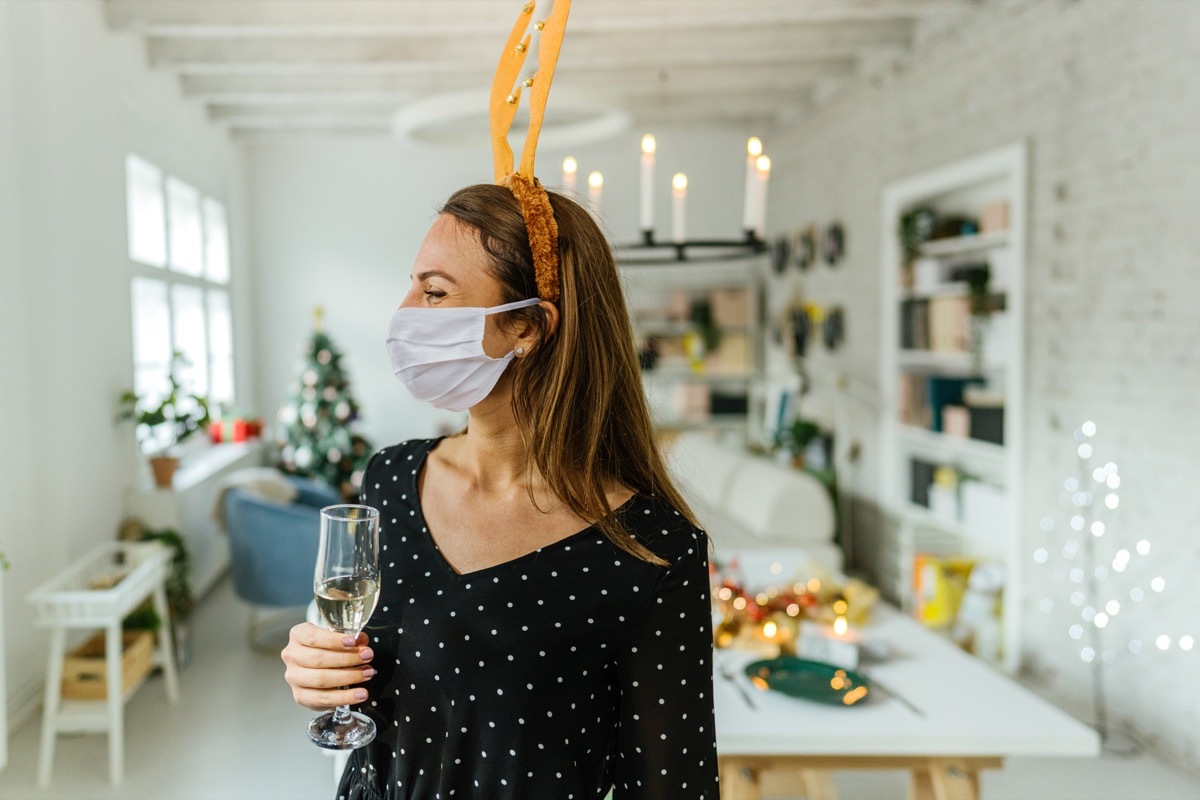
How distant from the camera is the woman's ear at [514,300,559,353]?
1231 millimetres

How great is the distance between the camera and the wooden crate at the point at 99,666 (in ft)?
9.64

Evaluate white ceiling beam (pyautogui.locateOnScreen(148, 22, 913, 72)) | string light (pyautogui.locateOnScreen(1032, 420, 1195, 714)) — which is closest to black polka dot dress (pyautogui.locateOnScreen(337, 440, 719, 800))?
string light (pyautogui.locateOnScreen(1032, 420, 1195, 714))

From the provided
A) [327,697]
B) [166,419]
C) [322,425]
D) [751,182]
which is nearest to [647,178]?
[751,182]

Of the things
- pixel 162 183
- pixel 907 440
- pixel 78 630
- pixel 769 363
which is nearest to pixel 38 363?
pixel 78 630

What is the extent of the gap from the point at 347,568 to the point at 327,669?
0.42 feet

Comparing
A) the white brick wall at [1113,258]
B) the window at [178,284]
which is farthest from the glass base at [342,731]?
the window at [178,284]

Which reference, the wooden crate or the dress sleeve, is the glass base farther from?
the wooden crate

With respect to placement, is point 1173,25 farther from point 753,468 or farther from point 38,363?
point 38,363

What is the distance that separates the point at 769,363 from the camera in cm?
738

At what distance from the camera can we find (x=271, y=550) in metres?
4.25

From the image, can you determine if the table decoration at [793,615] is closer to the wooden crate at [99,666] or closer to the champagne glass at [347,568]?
the champagne glass at [347,568]

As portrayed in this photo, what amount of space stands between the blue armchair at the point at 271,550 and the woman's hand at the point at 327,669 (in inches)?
125

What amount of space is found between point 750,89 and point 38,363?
4515 mm

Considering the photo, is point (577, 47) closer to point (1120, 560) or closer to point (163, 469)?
point (163, 469)
